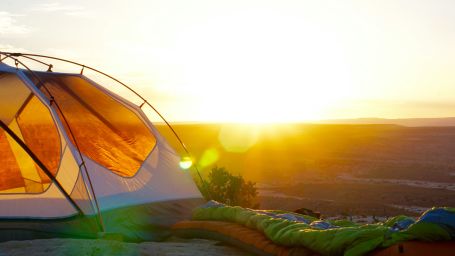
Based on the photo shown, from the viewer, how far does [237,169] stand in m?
31.4

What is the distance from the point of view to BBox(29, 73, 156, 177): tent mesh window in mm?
9117

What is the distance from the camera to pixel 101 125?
9625 mm

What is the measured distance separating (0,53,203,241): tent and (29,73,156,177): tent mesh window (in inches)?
0.7

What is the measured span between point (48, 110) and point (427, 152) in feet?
120

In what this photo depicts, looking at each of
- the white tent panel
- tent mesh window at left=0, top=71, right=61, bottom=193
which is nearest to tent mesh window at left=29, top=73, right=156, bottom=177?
the white tent panel

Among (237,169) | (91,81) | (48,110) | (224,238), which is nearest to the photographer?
(224,238)

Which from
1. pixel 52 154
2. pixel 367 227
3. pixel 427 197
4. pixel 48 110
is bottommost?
pixel 427 197

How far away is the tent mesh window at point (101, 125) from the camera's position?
9.12 meters

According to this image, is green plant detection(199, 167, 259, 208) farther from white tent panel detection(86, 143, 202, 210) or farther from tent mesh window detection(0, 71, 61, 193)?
tent mesh window detection(0, 71, 61, 193)

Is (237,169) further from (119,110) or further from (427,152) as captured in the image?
(119,110)

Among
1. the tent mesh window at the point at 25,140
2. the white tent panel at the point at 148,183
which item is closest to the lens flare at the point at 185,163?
the white tent panel at the point at 148,183

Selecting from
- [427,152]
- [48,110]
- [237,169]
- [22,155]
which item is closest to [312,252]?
[48,110]

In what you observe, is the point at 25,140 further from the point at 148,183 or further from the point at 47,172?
the point at 148,183

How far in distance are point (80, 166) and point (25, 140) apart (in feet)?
5.45
